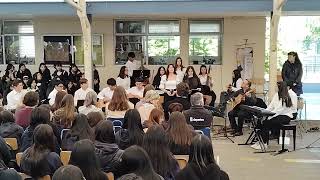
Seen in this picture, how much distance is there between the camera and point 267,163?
24.6 ft

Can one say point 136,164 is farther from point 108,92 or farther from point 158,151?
point 108,92

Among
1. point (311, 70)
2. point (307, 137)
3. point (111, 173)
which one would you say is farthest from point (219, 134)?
point (311, 70)

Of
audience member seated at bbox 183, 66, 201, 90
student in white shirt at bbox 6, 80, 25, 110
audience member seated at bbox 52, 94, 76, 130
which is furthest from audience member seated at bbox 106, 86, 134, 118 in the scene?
audience member seated at bbox 183, 66, 201, 90

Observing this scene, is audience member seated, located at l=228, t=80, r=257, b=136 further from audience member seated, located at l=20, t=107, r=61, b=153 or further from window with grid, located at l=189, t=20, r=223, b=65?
audience member seated, located at l=20, t=107, r=61, b=153

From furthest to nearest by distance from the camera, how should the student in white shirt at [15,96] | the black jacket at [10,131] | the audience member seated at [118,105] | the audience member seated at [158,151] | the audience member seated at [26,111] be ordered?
the student in white shirt at [15,96]
the audience member seated at [118,105]
the audience member seated at [26,111]
the black jacket at [10,131]
the audience member seated at [158,151]

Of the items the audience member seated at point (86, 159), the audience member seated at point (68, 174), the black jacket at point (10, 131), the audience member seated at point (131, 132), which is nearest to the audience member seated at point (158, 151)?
the audience member seated at point (86, 159)

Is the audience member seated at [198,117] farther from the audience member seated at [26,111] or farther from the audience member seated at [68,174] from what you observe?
the audience member seated at [68,174]

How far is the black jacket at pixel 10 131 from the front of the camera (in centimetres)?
551

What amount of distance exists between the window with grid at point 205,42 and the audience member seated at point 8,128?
9.24 m

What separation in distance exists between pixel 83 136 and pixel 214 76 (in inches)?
374

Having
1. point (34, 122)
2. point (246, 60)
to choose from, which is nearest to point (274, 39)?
point (246, 60)

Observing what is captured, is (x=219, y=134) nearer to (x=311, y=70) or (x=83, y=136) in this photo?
(x=83, y=136)

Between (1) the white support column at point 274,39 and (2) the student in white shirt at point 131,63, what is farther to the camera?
(2) the student in white shirt at point 131,63

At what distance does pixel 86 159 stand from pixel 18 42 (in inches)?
490
